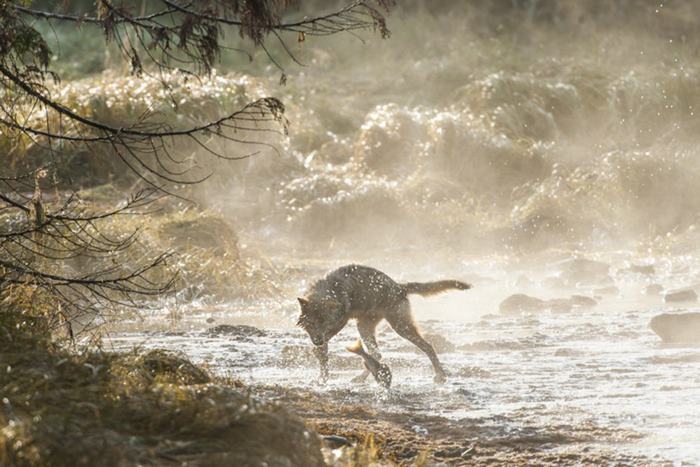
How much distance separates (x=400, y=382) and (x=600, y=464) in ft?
8.94

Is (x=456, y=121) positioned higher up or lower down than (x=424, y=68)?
lower down

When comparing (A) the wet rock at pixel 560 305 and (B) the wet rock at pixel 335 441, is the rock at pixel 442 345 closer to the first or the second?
(A) the wet rock at pixel 560 305

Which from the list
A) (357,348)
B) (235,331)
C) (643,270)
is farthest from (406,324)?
(643,270)

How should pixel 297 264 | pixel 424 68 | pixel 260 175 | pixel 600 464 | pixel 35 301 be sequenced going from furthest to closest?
pixel 424 68 < pixel 260 175 < pixel 297 264 < pixel 35 301 < pixel 600 464

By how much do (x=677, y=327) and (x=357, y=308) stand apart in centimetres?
261

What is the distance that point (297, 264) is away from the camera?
14.0 m

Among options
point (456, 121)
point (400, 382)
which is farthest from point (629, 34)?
point (400, 382)

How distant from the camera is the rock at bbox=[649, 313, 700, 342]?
8289mm

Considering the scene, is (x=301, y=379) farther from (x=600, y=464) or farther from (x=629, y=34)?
(x=629, y=34)

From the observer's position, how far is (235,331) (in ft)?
30.9

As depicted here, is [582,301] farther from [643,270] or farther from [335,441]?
[335,441]

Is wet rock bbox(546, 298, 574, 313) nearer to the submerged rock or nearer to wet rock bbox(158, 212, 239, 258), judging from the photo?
the submerged rock

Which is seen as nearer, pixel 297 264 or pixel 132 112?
pixel 297 264

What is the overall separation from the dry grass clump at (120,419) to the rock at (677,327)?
5.21 meters
